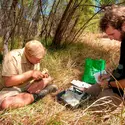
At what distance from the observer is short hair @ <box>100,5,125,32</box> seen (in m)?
2.78

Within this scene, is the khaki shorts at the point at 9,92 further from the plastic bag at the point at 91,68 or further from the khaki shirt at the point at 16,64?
the plastic bag at the point at 91,68

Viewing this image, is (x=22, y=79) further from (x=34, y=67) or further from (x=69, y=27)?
(x=69, y=27)

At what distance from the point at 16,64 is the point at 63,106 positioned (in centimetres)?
70

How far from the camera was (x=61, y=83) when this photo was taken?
395 centimetres

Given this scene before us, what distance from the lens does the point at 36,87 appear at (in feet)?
11.3

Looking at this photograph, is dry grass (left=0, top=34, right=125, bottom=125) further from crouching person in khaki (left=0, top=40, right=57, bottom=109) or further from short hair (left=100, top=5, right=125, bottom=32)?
short hair (left=100, top=5, right=125, bottom=32)

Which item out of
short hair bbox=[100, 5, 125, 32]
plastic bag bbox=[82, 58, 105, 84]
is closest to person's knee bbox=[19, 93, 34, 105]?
plastic bag bbox=[82, 58, 105, 84]

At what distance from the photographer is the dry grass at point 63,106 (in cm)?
271

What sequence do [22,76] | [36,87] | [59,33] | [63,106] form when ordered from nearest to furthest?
[63,106] → [22,76] → [36,87] → [59,33]

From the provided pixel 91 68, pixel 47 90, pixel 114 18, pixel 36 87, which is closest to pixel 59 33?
pixel 91 68

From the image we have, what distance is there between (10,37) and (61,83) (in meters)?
1.46

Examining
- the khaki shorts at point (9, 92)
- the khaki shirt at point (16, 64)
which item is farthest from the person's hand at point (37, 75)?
the khaki shorts at point (9, 92)

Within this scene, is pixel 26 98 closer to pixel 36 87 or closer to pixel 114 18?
pixel 36 87

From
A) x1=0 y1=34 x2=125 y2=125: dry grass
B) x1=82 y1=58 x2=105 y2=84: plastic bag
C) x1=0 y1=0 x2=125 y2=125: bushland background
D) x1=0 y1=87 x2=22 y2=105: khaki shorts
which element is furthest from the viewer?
x1=0 y1=0 x2=125 y2=125: bushland background
